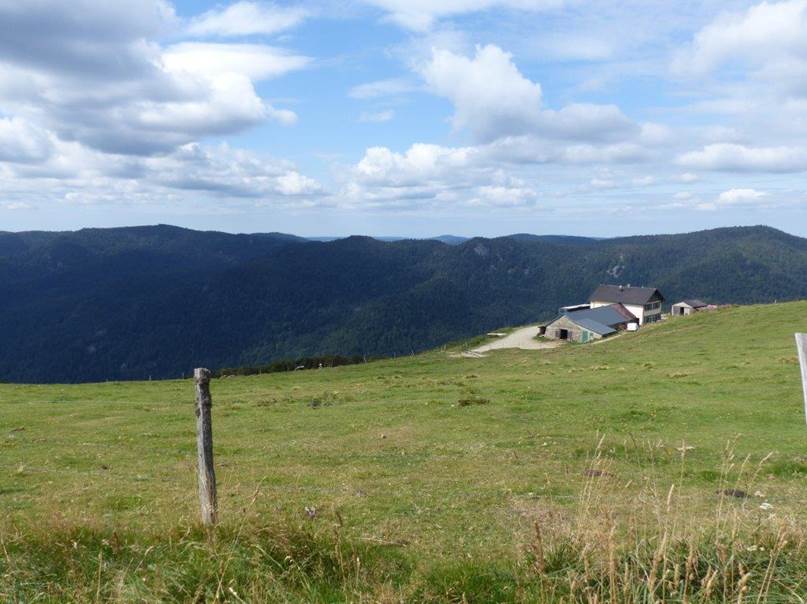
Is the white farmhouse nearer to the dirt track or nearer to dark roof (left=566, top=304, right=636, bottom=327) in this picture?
dark roof (left=566, top=304, right=636, bottom=327)

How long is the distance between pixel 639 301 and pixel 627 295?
417 cm

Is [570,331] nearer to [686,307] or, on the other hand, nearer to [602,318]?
[602,318]

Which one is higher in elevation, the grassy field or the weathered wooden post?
the weathered wooden post

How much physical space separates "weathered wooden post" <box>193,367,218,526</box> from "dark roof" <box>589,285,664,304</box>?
4921 inches

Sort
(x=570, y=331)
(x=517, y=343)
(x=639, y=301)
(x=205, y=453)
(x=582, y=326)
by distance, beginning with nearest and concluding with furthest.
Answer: (x=205, y=453)
(x=517, y=343)
(x=582, y=326)
(x=570, y=331)
(x=639, y=301)

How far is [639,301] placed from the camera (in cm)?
12300

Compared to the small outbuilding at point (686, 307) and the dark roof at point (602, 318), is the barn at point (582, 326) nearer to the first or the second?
the dark roof at point (602, 318)

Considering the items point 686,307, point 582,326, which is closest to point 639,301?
point 686,307

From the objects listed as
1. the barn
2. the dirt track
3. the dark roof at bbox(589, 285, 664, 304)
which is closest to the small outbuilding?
the dark roof at bbox(589, 285, 664, 304)

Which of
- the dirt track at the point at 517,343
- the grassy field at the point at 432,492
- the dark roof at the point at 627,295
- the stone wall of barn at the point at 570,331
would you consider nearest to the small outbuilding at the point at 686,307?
the dark roof at the point at 627,295

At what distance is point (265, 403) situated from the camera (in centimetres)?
3384

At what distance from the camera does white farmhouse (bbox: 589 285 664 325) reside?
4823 inches

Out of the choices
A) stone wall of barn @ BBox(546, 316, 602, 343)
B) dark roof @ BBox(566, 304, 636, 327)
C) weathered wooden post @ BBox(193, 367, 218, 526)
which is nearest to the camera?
weathered wooden post @ BBox(193, 367, 218, 526)

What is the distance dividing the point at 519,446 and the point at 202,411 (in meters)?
12.7
